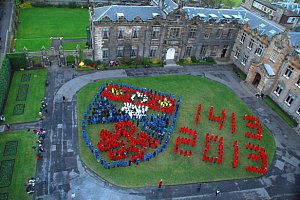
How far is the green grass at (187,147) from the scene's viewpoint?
114ft

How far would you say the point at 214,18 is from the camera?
186 feet

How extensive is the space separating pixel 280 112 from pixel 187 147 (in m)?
21.6

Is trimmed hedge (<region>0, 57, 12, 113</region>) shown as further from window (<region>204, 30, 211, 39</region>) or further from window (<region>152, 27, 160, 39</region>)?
window (<region>204, 30, 211, 39</region>)

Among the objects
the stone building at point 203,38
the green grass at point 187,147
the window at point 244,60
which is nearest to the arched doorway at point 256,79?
the stone building at point 203,38

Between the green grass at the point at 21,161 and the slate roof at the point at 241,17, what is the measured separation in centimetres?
3852

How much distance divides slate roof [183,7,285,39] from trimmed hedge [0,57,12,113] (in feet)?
119

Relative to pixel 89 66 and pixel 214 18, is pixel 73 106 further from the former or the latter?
pixel 214 18

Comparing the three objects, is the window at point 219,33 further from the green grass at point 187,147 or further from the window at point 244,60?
the green grass at point 187,147

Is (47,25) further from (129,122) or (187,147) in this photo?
(187,147)

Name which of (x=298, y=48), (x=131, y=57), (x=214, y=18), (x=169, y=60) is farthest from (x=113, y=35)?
(x=298, y=48)

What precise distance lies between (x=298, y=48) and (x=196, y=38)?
2029 cm

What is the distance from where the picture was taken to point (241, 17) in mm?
59875

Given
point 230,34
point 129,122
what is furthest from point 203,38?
point 129,122

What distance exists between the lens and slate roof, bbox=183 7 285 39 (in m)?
53.8
